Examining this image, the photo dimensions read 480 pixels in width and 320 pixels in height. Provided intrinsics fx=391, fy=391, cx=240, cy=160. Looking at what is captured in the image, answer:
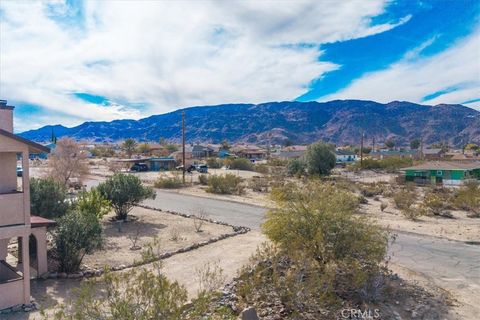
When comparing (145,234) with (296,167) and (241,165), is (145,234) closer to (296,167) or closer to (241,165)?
(296,167)

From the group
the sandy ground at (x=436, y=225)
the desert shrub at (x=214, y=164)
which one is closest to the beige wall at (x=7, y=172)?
the sandy ground at (x=436, y=225)

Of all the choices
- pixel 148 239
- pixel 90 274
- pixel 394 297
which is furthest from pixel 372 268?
pixel 148 239

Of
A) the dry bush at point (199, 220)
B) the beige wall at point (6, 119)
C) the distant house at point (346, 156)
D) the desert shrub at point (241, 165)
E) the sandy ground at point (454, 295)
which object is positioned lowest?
the sandy ground at point (454, 295)

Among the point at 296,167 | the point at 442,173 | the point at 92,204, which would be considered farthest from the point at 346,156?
the point at 92,204

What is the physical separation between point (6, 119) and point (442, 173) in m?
45.3

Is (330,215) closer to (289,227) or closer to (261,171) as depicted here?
(289,227)

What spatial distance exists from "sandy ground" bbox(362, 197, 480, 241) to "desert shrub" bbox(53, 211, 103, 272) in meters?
11.6

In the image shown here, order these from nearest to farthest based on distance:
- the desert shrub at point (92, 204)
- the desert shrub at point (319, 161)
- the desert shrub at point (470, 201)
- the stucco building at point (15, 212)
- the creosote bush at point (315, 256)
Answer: the stucco building at point (15, 212), the creosote bush at point (315, 256), the desert shrub at point (92, 204), the desert shrub at point (470, 201), the desert shrub at point (319, 161)

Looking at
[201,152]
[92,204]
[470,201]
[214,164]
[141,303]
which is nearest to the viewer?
[141,303]

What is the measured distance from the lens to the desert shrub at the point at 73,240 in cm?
1144

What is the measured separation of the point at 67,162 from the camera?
30.7 metres

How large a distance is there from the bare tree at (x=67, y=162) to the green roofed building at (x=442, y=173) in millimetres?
34876

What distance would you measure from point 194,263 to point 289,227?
140 inches

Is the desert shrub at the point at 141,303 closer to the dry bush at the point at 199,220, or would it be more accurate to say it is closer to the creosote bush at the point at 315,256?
the creosote bush at the point at 315,256
